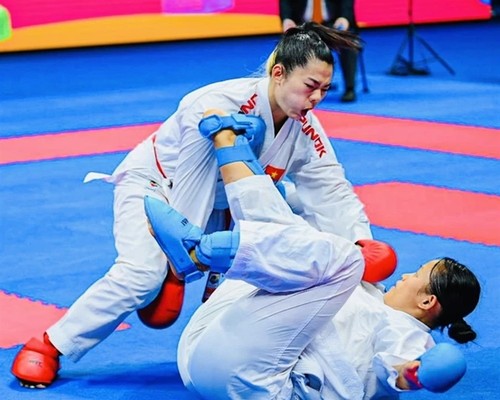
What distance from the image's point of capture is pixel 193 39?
1616 centimetres

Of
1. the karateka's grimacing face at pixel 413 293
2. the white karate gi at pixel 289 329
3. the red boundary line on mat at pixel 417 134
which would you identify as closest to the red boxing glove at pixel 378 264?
the karateka's grimacing face at pixel 413 293

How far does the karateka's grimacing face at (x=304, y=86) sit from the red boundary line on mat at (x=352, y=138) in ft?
14.9

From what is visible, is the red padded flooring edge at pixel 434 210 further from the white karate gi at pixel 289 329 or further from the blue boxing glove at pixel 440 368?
the blue boxing glove at pixel 440 368

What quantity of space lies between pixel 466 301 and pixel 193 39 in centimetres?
1288

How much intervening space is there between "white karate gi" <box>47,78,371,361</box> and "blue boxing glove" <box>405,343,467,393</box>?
0.98 metres

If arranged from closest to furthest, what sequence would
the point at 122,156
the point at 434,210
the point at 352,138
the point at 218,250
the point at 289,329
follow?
the point at 218,250 < the point at 289,329 < the point at 434,210 < the point at 122,156 < the point at 352,138

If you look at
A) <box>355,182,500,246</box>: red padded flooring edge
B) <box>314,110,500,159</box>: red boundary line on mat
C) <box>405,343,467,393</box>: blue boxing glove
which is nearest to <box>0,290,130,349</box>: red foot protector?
<box>405,343,467,393</box>: blue boxing glove

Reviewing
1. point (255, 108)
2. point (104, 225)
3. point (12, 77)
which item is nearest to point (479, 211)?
point (104, 225)

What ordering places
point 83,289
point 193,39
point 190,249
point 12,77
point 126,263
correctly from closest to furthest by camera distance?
point 190,249, point 126,263, point 83,289, point 12,77, point 193,39

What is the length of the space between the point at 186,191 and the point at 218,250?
2.33 feet

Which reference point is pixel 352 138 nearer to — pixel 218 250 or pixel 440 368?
pixel 218 250

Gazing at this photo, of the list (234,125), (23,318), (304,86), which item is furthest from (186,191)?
(23,318)

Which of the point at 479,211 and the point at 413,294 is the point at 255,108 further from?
the point at 479,211

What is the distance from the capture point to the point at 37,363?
4.12m
